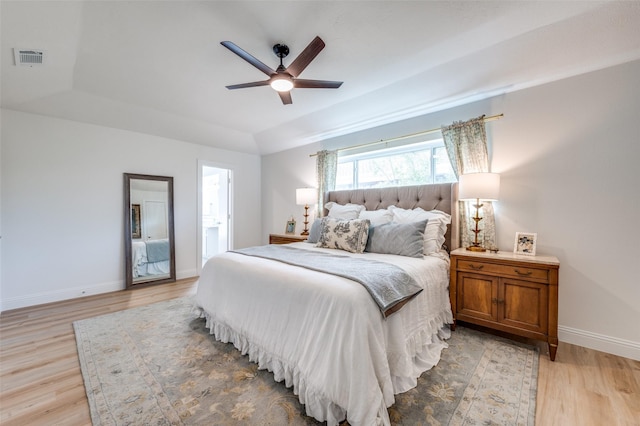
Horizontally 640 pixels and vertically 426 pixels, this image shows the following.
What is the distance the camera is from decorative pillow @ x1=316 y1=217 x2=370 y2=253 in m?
2.72

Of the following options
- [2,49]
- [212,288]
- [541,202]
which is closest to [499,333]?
[541,202]

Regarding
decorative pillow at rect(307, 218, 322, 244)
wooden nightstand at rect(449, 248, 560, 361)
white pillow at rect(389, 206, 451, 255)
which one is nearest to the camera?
wooden nightstand at rect(449, 248, 560, 361)

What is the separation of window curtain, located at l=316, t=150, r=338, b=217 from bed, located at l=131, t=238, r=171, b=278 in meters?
2.62

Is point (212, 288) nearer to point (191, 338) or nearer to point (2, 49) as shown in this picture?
point (191, 338)

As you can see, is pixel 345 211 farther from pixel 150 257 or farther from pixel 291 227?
pixel 150 257

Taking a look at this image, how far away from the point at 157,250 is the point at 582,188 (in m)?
5.39

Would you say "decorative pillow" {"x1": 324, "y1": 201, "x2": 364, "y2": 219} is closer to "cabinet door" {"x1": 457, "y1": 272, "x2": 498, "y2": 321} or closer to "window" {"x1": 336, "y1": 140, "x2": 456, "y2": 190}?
"window" {"x1": 336, "y1": 140, "x2": 456, "y2": 190}

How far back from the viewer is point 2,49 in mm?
2225

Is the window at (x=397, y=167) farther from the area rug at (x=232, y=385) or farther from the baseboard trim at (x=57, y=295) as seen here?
the baseboard trim at (x=57, y=295)

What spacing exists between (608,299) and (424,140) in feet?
7.48

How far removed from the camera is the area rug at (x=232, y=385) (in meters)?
1.46

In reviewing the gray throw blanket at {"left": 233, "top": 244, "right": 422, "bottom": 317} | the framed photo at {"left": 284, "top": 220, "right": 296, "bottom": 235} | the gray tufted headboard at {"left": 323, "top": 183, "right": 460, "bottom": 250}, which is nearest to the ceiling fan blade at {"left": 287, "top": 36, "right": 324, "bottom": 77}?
the gray throw blanket at {"left": 233, "top": 244, "right": 422, "bottom": 317}

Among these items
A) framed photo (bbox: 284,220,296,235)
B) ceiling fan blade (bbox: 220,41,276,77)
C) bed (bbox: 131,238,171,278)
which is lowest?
bed (bbox: 131,238,171,278)

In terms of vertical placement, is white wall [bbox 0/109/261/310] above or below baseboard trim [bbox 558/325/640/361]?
above
